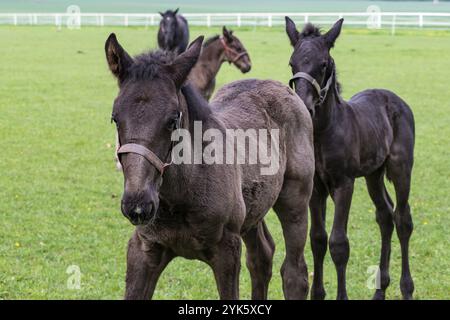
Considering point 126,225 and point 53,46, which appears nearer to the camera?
point 126,225

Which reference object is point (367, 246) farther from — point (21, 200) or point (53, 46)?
point (53, 46)

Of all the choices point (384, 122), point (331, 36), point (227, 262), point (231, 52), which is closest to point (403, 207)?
point (384, 122)

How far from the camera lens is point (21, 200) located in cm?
845

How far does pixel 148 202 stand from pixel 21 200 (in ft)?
19.0

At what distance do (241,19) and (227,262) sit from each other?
3919 cm

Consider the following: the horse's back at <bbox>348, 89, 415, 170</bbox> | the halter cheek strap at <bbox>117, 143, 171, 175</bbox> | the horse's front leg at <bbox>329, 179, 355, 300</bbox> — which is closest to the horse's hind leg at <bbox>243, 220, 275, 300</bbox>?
the horse's front leg at <bbox>329, 179, 355, 300</bbox>

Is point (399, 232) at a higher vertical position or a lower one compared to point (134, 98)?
lower

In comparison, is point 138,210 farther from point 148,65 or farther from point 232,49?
point 232,49

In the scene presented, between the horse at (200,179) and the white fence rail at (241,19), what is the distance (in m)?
31.0

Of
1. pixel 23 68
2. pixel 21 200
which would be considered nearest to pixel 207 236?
pixel 21 200

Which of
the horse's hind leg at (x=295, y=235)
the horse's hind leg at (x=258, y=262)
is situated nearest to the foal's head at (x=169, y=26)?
the horse's hind leg at (x=258, y=262)

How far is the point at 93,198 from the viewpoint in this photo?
862cm

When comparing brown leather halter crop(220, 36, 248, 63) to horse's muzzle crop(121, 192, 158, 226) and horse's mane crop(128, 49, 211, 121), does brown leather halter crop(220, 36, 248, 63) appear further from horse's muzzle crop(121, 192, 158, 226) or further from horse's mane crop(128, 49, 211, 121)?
horse's muzzle crop(121, 192, 158, 226)

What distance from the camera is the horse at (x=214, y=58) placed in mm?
13586
